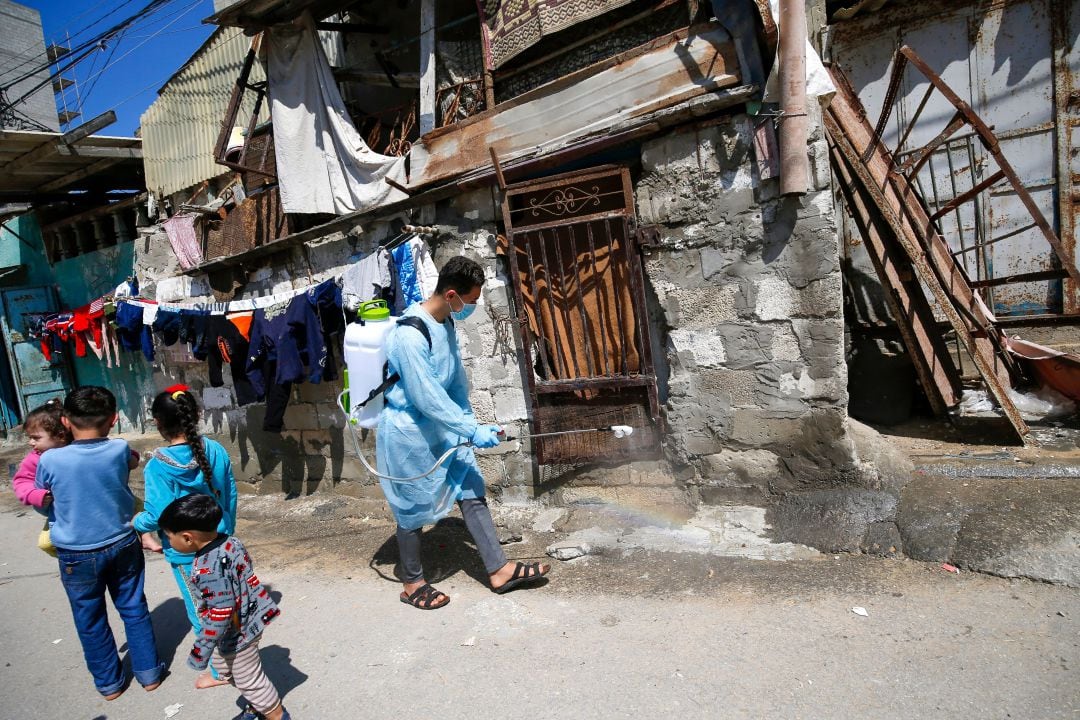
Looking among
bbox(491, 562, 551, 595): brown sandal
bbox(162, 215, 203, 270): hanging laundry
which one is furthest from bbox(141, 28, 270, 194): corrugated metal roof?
bbox(491, 562, 551, 595): brown sandal

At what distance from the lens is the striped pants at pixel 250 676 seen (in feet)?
7.93

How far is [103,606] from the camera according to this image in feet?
10.1

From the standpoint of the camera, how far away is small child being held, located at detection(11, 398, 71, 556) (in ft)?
9.79

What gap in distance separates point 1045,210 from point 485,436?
5.56 metres

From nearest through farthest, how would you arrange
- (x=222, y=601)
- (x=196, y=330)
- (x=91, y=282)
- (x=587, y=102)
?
(x=222, y=601)
(x=587, y=102)
(x=196, y=330)
(x=91, y=282)

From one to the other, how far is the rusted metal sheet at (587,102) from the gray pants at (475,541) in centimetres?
257

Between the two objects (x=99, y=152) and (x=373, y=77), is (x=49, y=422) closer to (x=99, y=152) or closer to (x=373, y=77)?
(x=373, y=77)

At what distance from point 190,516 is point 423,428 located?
1.27 meters

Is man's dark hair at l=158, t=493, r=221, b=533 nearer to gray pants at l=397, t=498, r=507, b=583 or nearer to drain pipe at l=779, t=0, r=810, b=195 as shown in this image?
gray pants at l=397, t=498, r=507, b=583

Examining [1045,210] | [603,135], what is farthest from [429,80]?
[1045,210]

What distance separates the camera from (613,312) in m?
4.50

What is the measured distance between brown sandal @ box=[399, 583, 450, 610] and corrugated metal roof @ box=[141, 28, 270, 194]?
238 inches

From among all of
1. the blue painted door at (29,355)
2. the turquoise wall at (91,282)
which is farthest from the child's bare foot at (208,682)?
the blue painted door at (29,355)

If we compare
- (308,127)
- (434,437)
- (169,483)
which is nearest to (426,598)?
(434,437)
